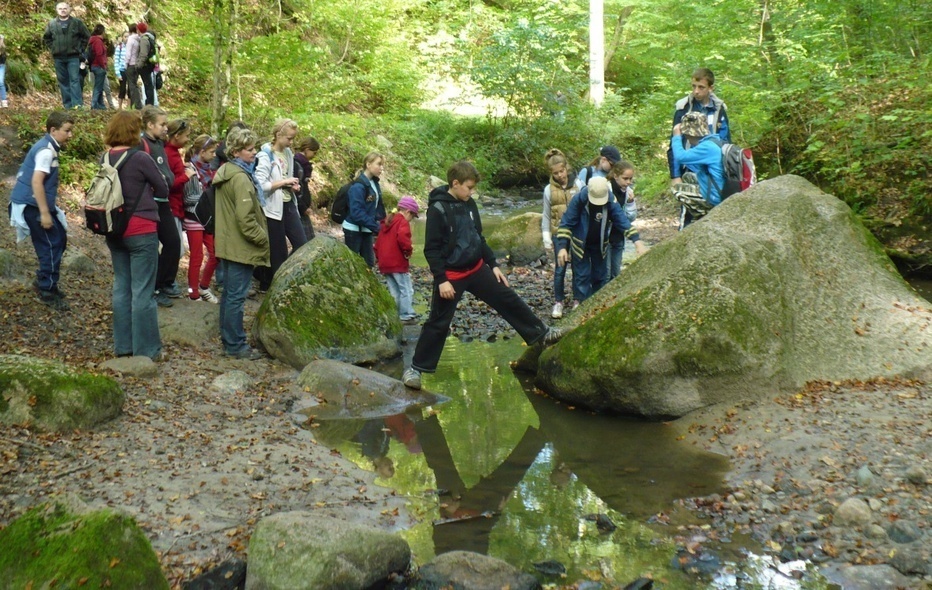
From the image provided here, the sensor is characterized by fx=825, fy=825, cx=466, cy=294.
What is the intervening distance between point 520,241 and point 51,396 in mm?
10466

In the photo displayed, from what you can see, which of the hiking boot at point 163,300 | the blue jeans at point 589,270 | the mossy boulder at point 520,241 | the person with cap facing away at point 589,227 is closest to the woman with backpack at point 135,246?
the hiking boot at point 163,300

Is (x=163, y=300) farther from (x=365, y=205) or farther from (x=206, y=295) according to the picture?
(x=365, y=205)

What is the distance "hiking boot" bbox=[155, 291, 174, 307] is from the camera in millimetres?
9391

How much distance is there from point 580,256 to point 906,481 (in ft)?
16.4

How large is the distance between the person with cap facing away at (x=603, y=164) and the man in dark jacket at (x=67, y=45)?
1066cm

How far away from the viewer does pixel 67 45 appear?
15.2 meters

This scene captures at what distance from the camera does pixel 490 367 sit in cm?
902

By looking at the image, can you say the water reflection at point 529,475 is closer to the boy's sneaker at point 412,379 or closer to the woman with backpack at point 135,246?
the boy's sneaker at point 412,379

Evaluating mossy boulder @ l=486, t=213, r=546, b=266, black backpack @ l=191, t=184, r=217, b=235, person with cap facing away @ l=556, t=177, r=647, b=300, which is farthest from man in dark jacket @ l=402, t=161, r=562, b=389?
mossy boulder @ l=486, t=213, r=546, b=266

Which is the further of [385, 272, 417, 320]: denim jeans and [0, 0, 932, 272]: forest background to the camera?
[0, 0, 932, 272]: forest background

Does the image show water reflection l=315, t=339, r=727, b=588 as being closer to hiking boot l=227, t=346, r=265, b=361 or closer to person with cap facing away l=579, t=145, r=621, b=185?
hiking boot l=227, t=346, r=265, b=361

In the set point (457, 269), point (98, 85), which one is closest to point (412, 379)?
point (457, 269)

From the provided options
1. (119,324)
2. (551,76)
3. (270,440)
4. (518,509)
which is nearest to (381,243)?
(119,324)

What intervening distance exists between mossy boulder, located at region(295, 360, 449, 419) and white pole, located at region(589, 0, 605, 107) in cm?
2281
